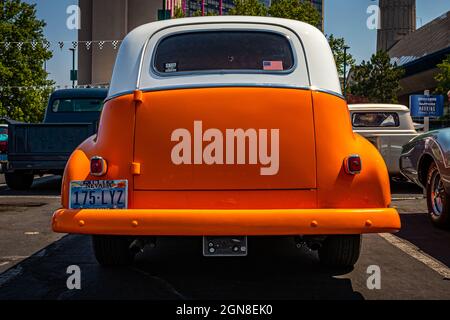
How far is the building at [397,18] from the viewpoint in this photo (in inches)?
4961

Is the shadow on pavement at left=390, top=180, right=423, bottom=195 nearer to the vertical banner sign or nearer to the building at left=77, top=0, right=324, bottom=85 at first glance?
the vertical banner sign

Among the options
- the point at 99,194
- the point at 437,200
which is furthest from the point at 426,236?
the point at 99,194

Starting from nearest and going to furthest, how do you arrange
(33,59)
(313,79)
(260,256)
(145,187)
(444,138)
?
(145,187) < (313,79) < (260,256) < (444,138) < (33,59)

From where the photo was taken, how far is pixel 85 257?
5.25 meters

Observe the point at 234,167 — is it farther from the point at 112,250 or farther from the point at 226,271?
the point at 112,250

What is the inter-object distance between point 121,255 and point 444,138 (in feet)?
12.7

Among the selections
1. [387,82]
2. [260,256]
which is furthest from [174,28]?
[387,82]

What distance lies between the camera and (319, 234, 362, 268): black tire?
447cm

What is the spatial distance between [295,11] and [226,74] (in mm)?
35727

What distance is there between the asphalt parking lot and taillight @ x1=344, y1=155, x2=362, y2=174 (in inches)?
35.3

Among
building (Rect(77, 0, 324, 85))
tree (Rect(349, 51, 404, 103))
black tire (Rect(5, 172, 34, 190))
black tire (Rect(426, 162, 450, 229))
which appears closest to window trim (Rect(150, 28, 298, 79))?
black tire (Rect(426, 162, 450, 229))

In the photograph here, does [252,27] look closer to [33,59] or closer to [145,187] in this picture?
[145,187]

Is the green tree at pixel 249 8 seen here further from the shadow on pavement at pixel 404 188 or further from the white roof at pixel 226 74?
the white roof at pixel 226 74

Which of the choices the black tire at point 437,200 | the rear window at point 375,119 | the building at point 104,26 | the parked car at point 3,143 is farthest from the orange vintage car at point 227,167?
the building at point 104,26
